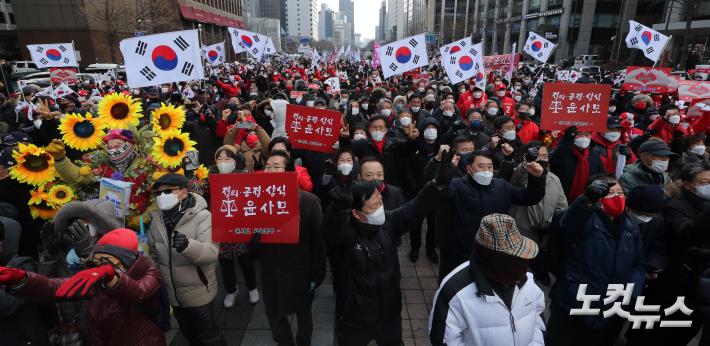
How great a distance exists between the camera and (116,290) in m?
2.21

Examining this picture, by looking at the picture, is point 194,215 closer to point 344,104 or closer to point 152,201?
point 152,201

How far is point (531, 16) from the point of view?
53625 millimetres

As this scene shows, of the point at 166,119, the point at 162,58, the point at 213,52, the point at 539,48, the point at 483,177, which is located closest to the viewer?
the point at 483,177

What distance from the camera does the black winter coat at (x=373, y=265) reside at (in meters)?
2.93

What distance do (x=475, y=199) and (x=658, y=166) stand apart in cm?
202

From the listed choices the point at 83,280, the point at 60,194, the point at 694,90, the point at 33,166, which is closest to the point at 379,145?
the point at 60,194

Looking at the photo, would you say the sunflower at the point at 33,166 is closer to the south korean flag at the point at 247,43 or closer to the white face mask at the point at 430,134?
the white face mask at the point at 430,134

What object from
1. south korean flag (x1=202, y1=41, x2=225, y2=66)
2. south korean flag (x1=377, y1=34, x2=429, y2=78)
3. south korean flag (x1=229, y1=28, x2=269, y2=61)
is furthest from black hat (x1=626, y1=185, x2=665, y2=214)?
south korean flag (x1=202, y1=41, x2=225, y2=66)

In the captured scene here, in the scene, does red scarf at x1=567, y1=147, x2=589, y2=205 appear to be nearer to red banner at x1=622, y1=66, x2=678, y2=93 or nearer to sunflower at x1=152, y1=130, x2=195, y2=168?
sunflower at x1=152, y1=130, x2=195, y2=168

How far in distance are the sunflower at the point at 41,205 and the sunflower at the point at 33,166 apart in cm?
11

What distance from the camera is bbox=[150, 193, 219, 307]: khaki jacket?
318 centimetres

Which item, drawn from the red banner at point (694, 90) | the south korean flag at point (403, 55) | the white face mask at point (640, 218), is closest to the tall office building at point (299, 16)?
the south korean flag at point (403, 55)

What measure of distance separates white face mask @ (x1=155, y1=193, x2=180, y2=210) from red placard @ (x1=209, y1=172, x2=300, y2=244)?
0.46 meters

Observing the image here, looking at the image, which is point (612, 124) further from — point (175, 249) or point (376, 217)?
point (175, 249)
